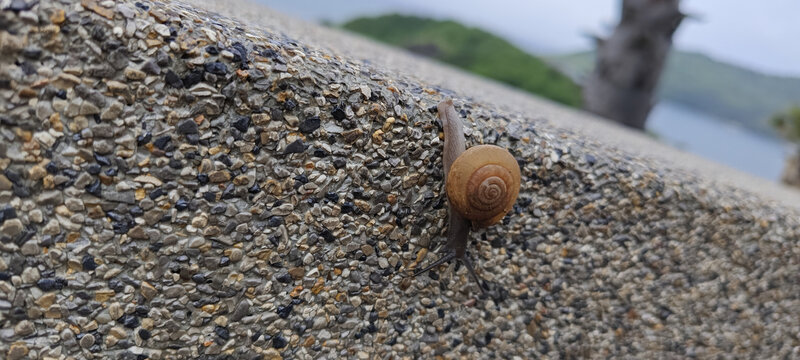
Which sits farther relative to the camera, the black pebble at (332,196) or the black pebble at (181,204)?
the black pebble at (332,196)

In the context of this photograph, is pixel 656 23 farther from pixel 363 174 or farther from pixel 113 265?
pixel 113 265

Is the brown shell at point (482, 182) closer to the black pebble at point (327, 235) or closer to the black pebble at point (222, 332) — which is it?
the black pebble at point (327, 235)

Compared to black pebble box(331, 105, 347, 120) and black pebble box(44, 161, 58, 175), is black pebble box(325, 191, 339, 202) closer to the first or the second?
black pebble box(331, 105, 347, 120)

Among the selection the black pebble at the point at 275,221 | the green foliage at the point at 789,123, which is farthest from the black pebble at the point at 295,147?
the green foliage at the point at 789,123

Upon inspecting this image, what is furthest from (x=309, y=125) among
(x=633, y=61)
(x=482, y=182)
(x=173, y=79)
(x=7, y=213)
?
(x=633, y=61)

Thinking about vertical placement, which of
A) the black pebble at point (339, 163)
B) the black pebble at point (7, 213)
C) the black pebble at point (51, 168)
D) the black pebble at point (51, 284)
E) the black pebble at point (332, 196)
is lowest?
the black pebble at point (51, 284)

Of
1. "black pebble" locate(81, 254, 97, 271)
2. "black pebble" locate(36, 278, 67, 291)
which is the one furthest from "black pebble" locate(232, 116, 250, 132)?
"black pebble" locate(36, 278, 67, 291)
